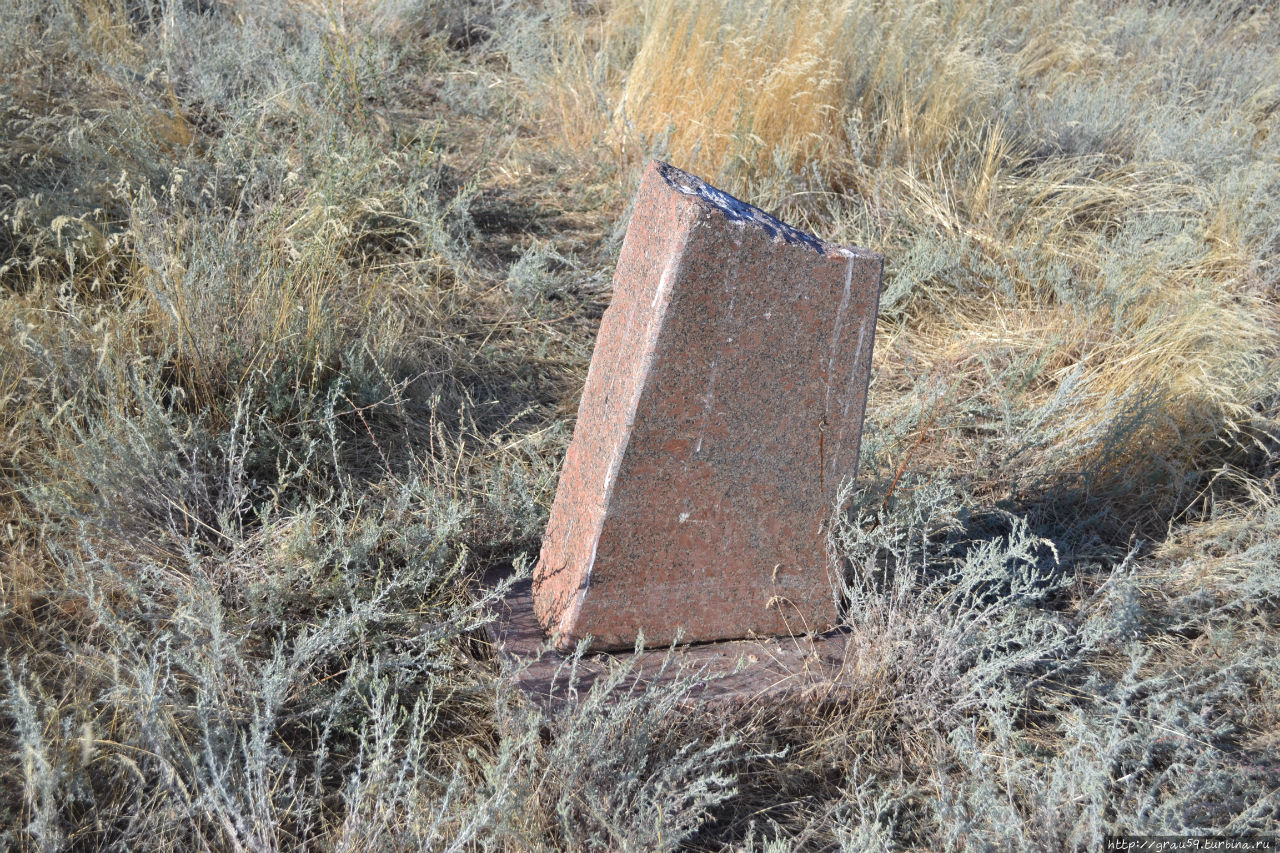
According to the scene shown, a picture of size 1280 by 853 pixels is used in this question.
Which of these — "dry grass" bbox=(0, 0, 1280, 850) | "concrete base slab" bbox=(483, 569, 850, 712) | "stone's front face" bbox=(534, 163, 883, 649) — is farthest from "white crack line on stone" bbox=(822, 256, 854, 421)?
"concrete base slab" bbox=(483, 569, 850, 712)

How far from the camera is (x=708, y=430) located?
6.41 ft

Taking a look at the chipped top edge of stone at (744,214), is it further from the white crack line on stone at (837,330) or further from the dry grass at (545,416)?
the dry grass at (545,416)

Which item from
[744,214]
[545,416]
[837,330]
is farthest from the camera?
[545,416]

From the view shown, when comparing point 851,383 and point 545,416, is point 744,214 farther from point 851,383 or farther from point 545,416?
point 545,416

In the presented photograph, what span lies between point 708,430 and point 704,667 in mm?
544

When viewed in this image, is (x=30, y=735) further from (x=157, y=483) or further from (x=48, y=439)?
(x=48, y=439)

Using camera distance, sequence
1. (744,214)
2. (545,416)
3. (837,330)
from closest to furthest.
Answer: (744,214) → (837,330) → (545,416)

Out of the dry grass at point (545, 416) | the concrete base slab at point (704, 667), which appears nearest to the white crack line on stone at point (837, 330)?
the dry grass at point (545, 416)

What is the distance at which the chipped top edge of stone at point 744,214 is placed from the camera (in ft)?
5.86

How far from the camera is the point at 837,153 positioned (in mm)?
4273

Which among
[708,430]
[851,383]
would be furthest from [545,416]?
[851,383]

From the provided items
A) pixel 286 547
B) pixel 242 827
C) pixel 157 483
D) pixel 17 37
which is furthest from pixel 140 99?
pixel 242 827

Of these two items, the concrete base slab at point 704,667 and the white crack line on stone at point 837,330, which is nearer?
the white crack line on stone at point 837,330

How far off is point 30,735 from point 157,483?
34.5 inches
